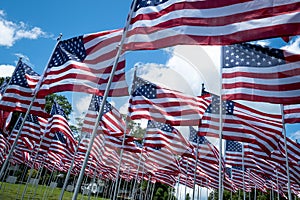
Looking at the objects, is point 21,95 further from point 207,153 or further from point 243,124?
point 207,153

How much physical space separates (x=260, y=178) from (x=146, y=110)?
66.6ft

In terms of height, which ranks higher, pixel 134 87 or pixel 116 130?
pixel 134 87

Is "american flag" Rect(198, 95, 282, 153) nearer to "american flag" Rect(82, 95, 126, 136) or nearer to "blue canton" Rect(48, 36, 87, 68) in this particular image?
"american flag" Rect(82, 95, 126, 136)

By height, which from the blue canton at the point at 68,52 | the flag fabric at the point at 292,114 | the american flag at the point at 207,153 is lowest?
the american flag at the point at 207,153

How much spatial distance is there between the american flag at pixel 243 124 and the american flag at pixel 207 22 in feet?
17.1

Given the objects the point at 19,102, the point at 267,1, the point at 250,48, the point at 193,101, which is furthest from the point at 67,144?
the point at 267,1

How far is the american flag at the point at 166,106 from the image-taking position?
10.9 m

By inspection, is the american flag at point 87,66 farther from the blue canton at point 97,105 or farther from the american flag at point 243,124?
the american flag at point 243,124

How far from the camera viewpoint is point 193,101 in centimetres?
1125

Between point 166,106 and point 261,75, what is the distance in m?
5.04

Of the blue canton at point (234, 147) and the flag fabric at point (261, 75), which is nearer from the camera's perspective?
the flag fabric at point (261, 75)

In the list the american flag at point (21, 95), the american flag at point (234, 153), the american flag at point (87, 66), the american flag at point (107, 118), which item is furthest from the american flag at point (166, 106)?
the american flag at point (234, 153)

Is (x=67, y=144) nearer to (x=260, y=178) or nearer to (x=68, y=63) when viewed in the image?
(x=68, y=63)

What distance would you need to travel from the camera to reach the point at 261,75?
6.73 m
